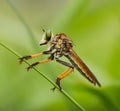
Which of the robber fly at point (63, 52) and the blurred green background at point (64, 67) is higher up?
the robber fly at point (63, 52)

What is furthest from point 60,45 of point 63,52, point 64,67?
point 64,67

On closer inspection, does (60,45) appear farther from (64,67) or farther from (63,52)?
(64,67)

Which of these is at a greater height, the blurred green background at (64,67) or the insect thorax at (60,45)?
the insect thorax at (60,45)

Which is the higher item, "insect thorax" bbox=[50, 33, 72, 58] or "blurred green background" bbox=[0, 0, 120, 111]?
"insect thorax" bbox=[50, 33, 72, 58]

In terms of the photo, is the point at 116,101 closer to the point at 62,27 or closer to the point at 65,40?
the point at 65,40

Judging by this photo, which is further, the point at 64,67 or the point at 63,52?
the point at 64,67
